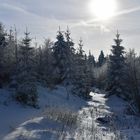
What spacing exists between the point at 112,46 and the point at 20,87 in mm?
28052

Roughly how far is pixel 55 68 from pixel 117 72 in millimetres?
10452

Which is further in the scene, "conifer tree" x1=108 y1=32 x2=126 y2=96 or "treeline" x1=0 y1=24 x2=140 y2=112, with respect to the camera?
"conifer tree" x1=108 y1=32 x2=126 y2=96

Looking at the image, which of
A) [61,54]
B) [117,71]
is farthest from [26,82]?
[61,54]

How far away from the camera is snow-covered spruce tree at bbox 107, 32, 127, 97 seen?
56375 millimetres

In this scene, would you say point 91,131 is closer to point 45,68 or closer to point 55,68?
point 45,68

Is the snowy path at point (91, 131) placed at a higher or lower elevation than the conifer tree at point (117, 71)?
lower

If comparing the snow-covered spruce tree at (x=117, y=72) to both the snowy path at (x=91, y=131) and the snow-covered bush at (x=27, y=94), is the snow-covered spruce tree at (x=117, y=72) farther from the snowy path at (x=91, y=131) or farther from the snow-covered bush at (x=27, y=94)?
the snowy path at (x=91, y=131)

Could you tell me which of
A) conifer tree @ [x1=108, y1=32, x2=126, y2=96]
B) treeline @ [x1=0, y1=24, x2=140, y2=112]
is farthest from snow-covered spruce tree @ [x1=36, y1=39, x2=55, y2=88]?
conifer tree @ [x1=108, y1=32, x2=126, y2=96]

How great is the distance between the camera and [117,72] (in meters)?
57.3

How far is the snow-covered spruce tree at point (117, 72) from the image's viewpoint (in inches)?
2219

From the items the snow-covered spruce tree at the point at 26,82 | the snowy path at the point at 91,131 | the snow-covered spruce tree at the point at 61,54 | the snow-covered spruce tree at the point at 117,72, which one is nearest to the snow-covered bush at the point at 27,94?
Answer: the snow-covered spruce tree at the point at 26,82

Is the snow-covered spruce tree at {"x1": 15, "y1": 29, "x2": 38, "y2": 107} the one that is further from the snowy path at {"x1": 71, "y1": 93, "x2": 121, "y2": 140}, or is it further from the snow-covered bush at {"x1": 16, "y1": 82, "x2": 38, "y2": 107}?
the snowy path at {"x1": 71, "y1": 93, "x2": 121, "y2": 140}

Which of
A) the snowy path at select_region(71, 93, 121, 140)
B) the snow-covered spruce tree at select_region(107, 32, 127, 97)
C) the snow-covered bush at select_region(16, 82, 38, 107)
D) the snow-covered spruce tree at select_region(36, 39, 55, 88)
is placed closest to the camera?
the snowy path at select_region(71, 93, 121, 140)

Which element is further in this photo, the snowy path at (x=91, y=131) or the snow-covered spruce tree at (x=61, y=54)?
the snow-covered spruce tree at (x=61, y=54)
